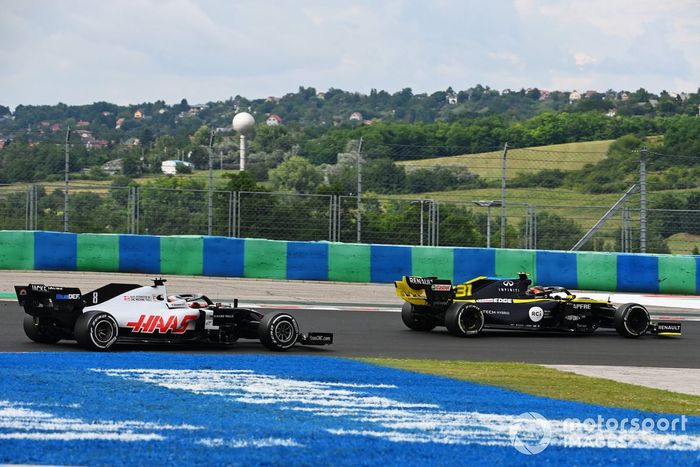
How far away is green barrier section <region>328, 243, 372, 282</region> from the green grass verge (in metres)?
12.6

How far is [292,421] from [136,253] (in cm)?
1771

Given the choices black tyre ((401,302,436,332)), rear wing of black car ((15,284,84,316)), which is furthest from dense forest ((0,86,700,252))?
rear wing of black car ((15,284,84,316))

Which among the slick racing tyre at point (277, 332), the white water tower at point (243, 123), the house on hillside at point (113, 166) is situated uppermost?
the white water tower at point (243, 123)

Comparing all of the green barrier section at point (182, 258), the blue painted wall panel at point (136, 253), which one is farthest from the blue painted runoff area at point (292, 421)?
the green barrier section at point (182, 258)

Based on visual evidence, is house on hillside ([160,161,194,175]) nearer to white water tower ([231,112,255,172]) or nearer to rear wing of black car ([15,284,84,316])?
rear wing of black car ([15,284,84,316])

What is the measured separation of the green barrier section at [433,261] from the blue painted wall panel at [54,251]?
7579mm

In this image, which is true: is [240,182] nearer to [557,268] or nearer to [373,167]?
[373,167]

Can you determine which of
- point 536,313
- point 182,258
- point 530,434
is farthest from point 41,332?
point 182,258

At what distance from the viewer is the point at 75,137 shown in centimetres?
2589

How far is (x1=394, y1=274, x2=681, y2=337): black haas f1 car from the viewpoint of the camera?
1697 centimetres

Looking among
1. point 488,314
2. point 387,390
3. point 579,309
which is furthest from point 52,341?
point 579,309

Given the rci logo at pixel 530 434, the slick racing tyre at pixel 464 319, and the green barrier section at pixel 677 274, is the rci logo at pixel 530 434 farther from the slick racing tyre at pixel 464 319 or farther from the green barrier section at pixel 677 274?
the green barrier section at pixel 677 274

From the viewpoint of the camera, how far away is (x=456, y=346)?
15.7m

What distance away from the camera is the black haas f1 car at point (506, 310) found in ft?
55.7
